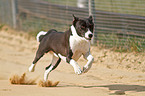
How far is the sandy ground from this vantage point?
21.6ft

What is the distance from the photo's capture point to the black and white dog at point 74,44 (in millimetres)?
6242

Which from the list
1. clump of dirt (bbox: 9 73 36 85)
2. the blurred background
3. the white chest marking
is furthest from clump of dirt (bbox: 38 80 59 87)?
the blurred background

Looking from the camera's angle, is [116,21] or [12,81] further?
[116,21]

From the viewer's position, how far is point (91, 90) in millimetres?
6719

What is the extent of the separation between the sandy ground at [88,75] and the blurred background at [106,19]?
1.35ft

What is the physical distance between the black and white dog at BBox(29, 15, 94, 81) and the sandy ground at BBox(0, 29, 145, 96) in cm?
63

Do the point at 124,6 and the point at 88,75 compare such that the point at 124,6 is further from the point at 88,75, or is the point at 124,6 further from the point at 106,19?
the point at 88,75

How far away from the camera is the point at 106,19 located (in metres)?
11.0

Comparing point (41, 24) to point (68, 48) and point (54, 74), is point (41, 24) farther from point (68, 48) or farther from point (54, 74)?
point (68, 48)

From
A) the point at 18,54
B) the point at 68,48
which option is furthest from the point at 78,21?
the point at 18,54

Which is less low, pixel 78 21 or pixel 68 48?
pixel 78 21

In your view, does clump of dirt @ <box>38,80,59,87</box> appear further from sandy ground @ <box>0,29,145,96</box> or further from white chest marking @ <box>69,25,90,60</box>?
white chest marking @ <box>69,25,90,60</box>

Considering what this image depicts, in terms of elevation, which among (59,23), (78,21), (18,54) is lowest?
(18,54)

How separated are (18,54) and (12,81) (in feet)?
15.7
